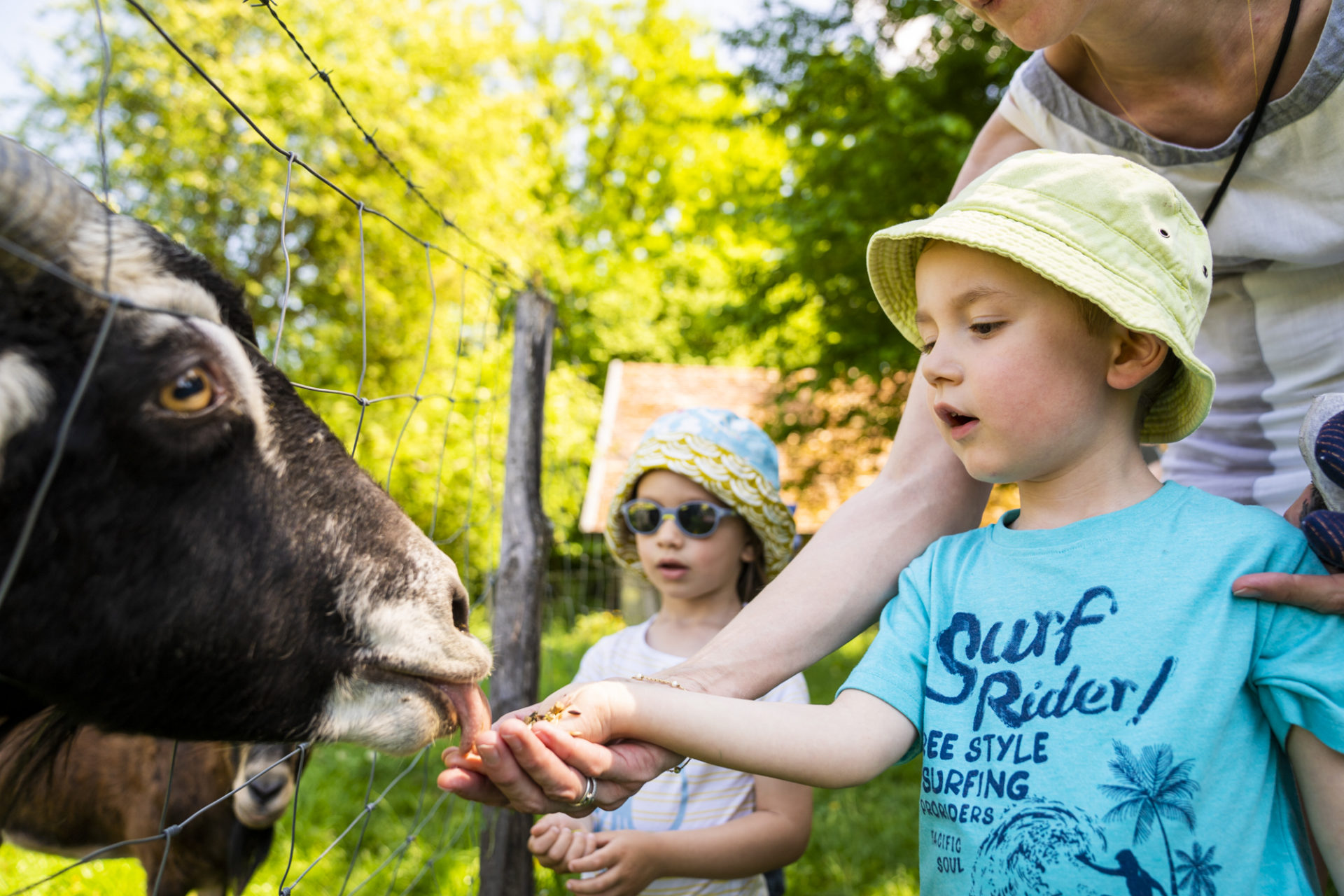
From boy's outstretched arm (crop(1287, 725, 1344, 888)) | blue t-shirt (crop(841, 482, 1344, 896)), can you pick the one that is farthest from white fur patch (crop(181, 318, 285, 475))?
boy's outstretched arm (crop(1287, 725, 1344, 888))

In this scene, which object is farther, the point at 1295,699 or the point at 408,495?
the point at 408,495

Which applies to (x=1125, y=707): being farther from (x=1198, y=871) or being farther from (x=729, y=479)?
(x=729, y=479)

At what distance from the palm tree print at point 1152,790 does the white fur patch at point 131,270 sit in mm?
1497

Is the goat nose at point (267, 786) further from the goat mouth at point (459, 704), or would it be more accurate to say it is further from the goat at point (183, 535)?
the goat mouth at point (459, 704)

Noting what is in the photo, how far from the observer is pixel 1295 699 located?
4.05ft

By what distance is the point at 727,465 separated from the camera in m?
2.74

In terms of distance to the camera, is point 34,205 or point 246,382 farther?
point 246,382

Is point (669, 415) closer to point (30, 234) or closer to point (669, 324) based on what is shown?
point (30, 234)

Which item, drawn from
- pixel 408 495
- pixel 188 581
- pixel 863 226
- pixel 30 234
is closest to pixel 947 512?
pixel 188 581

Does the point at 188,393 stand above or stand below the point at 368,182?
below

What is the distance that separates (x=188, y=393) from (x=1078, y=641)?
1372 mm

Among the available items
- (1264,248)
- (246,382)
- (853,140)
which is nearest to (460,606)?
(246,382)

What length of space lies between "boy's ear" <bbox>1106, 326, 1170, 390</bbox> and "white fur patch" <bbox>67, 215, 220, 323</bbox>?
1.46 meters

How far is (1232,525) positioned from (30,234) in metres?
1.79
